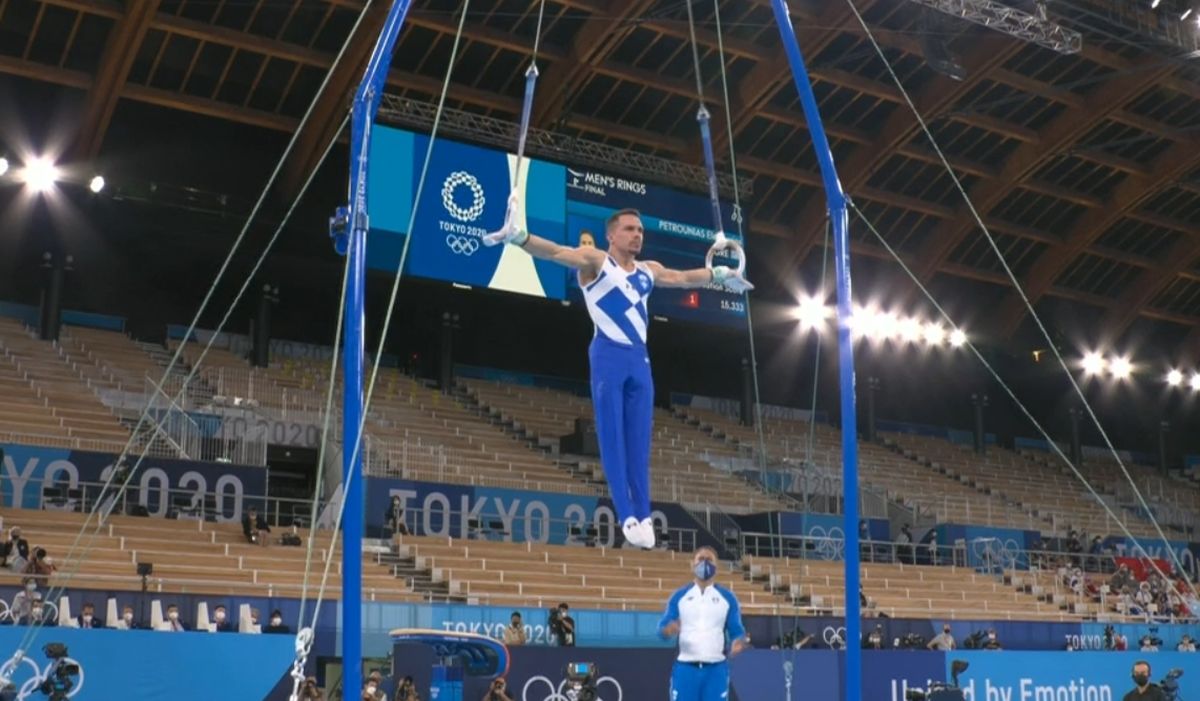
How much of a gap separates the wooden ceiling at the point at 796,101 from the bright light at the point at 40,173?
86 cm

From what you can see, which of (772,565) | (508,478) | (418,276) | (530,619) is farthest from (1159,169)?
(530,619)

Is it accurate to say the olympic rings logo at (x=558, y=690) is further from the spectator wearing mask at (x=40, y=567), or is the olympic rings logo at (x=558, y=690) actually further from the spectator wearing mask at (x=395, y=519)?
the spectator wearing mask at (x=395, y=519)

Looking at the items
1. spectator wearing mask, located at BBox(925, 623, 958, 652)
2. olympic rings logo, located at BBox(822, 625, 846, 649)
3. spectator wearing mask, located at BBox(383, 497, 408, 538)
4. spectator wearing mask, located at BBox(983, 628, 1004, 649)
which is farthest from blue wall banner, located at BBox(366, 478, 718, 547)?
spectator wearing mask, located at BBox(983, 628, 1004, 649)

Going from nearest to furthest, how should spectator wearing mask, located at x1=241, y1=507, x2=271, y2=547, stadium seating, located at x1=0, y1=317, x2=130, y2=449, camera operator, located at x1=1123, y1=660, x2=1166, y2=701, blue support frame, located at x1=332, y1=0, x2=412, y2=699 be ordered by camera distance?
blue support frame, located at x1=332, y1=0, x2=412, y2=699 < camera operator, located at x1=1123, y1=660, x2=1166, y2=701 < spectator wearing mask, located at x1=241, y1=507, x2=271, y2=547 < stadium seating, located at x1=0, y1=317, x2=130, y2=449

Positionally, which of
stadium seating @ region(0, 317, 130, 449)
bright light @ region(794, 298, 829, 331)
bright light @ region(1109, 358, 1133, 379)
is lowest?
stadium seating @ region(0, 317, 130, 449)

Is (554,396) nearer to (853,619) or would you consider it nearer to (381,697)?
(381,697)

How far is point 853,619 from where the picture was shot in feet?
29.2

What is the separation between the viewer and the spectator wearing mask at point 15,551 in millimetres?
16484

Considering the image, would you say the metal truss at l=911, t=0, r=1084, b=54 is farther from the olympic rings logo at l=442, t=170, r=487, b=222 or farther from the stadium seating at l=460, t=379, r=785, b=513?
the stadium seating at l=460, t=379, r=785, b=513

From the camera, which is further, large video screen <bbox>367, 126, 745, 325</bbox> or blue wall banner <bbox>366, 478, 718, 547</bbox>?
blue wall banner <bbox>366, 478, 718, 547</bbox>

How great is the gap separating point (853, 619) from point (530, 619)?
33.1ft

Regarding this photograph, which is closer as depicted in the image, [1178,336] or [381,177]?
[381,177]

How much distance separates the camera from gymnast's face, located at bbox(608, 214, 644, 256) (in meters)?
7.68

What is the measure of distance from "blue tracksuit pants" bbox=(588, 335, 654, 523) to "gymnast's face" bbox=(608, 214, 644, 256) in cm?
54
